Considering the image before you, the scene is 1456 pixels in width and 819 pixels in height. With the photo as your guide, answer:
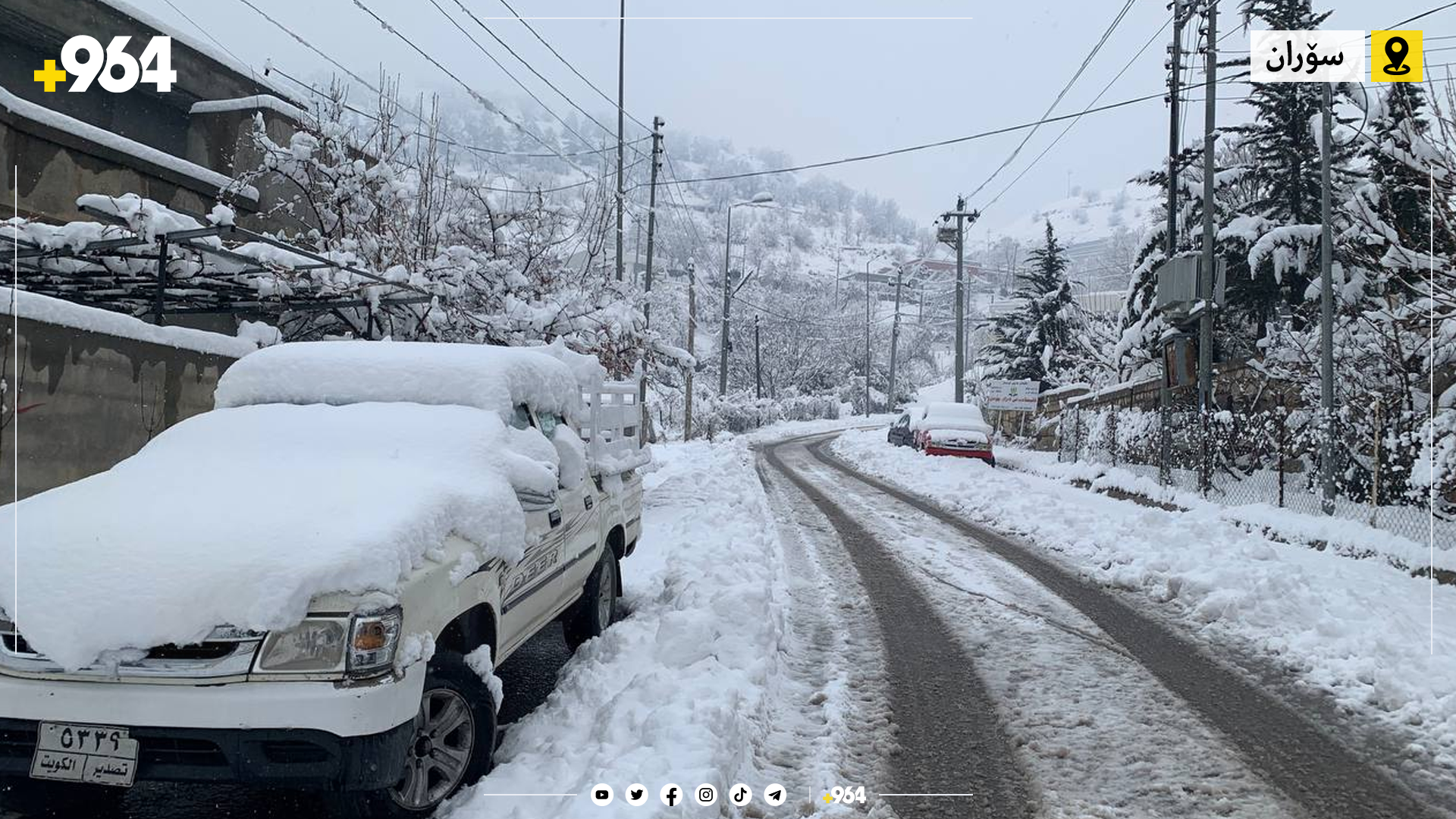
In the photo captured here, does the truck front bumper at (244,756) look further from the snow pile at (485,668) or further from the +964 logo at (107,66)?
the +964 logo at (107,66)

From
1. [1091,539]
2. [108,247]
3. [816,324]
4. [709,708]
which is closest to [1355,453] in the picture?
[1091,539]

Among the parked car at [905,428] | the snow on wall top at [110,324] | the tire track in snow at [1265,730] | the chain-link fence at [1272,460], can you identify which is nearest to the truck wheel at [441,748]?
the tire track in snow at [1265,730]

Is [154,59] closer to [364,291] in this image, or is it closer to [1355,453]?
[364,291]

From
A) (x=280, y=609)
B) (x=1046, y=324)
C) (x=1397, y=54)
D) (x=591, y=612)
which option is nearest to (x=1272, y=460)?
(x=1397, y=54)

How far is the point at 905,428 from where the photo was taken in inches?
1179

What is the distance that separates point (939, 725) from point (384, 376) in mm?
3718

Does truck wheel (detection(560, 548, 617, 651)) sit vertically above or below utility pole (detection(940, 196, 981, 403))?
below

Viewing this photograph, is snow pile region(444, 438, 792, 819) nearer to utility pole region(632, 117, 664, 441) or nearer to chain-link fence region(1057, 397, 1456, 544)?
chain-link fence region(1057, 397, 1456, 544)

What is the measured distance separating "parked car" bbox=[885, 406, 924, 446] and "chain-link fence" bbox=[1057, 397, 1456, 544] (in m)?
8.08

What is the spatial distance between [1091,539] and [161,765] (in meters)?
10.1

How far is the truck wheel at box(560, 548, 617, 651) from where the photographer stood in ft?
19.9

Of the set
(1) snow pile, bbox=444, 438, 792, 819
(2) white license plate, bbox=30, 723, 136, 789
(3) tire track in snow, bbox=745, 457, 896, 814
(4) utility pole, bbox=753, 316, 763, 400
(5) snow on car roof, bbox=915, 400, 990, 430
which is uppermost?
(4) utility pole, bbox=753, 316, 763, 400

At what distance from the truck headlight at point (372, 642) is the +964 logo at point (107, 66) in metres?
12.8

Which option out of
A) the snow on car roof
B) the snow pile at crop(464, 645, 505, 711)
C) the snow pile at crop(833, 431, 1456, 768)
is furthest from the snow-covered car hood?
the snow pile at crop(464, 645, 505, 711)
